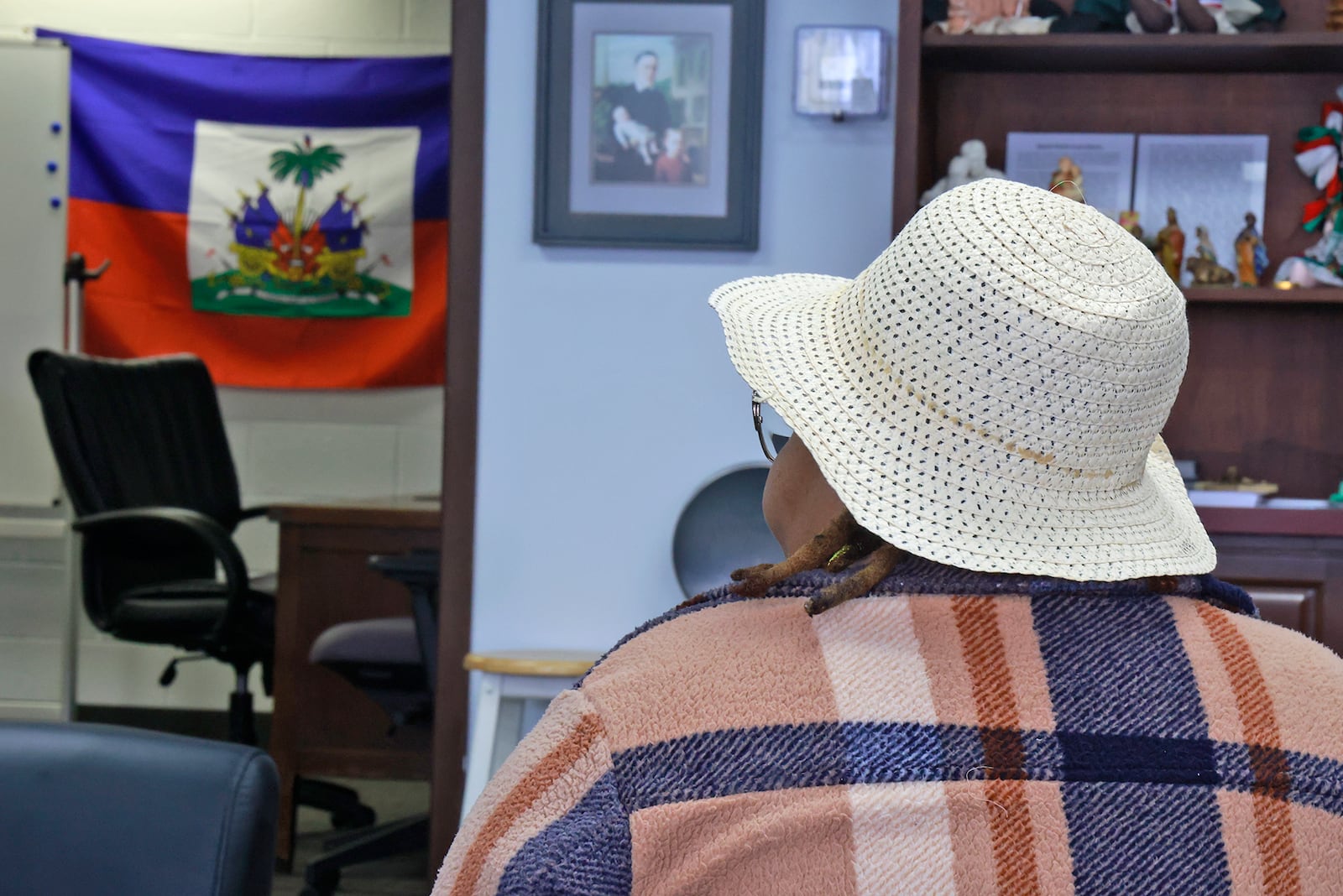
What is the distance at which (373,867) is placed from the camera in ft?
10.6

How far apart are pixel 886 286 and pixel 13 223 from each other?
13.1 ft

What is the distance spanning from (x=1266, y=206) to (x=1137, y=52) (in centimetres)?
46

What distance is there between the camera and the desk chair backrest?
3457mm

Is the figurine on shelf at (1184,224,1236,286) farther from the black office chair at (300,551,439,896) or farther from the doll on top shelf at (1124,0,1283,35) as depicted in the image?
the black office chair at (300,551,439,896)

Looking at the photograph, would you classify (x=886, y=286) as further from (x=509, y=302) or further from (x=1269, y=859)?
(x=509, y=302)

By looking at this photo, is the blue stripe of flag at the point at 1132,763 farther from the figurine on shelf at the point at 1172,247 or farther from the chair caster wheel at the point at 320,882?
the chair caster wheel at the point at 320,882

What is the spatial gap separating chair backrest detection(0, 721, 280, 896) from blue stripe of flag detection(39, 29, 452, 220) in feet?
12.0

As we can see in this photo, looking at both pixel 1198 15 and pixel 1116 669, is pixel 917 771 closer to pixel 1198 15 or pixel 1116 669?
pixel 1116 669

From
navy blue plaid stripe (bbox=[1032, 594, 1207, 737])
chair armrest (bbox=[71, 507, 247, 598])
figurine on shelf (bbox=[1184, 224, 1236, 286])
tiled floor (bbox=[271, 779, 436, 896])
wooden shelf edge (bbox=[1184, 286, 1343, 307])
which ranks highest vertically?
figurine on shelf (bbox=[1184, 224, 1236, 286])

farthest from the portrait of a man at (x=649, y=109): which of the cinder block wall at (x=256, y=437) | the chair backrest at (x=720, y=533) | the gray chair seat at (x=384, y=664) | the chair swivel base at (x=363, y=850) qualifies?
the cinder block wall at (x=256, y=437)

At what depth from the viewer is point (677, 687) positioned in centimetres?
71

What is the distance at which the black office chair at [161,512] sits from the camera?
11.3 feet

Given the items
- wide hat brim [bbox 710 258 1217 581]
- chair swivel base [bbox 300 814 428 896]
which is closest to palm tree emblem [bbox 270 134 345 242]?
chair swivel base [bbox 300 814 428 896]

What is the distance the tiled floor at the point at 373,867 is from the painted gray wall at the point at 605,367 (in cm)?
74
